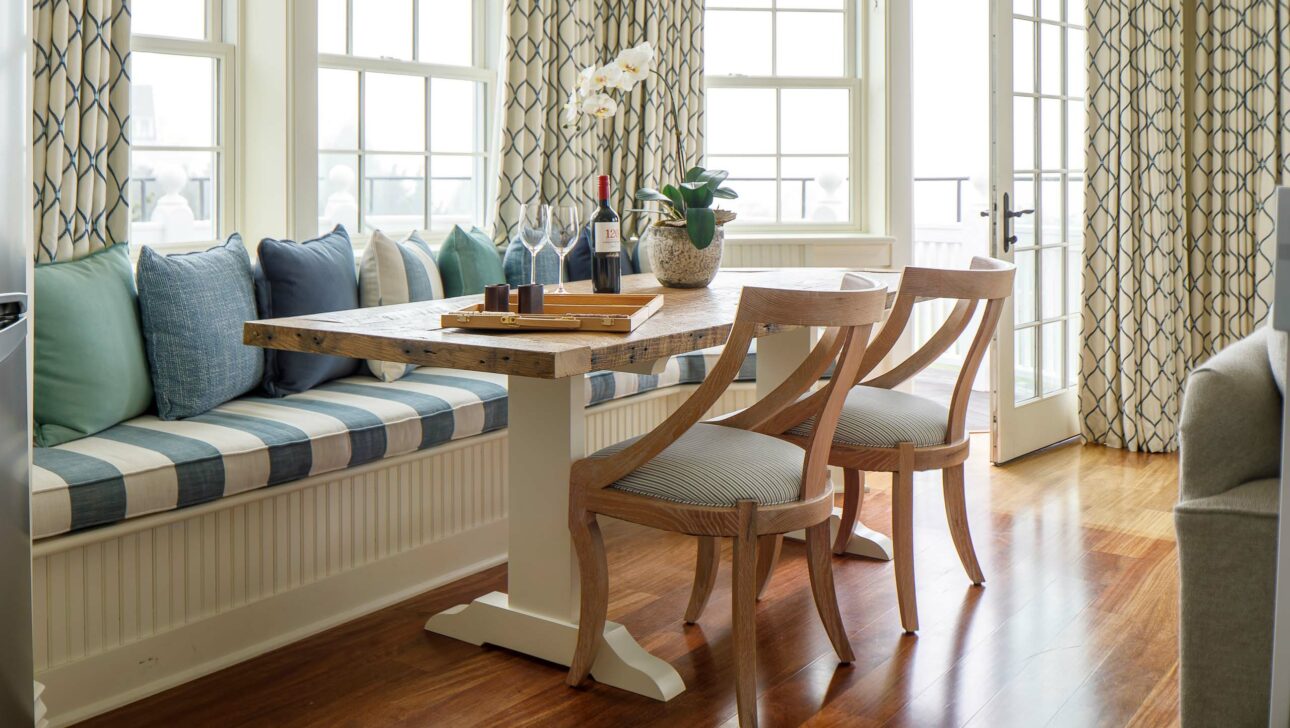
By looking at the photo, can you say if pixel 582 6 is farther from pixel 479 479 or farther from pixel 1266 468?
pixel 1266 468

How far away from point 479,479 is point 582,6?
6.60 ft

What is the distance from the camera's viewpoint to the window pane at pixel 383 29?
393cm

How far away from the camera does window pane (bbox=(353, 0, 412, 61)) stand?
12.9 ft

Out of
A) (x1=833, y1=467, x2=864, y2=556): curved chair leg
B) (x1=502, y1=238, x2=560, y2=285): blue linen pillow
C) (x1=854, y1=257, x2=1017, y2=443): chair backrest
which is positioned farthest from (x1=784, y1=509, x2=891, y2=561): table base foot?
(x1=502, y1=238, x2=560, y2=285): blue linen pillow

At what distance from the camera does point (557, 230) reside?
261 cm

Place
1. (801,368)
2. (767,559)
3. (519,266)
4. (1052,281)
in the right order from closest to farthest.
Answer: (801,368) → (767,559) → (519,266) → (1052,281)

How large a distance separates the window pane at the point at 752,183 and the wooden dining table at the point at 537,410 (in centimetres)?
238

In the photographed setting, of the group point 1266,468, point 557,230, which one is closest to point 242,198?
point 557,230

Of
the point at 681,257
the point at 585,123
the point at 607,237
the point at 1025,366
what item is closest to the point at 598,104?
the point at 607,237

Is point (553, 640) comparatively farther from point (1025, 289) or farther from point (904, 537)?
point (1025, 289)

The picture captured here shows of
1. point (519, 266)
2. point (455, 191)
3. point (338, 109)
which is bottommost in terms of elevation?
point (519, 266)

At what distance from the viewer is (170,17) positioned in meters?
3.42

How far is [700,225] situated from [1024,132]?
7.22 feet

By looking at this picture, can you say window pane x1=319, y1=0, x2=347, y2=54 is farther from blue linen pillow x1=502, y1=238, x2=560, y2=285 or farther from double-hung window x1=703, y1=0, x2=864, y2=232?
double-hung window x1=703, y1=0, x2=864, y2=232
